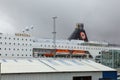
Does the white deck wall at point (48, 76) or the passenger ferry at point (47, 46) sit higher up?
the passenger ferry at point (47, 46)

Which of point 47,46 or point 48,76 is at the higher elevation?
point 47,46

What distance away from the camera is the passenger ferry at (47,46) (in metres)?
46.2

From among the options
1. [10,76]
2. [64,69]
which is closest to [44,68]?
[64,69]

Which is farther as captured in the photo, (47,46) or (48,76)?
(47,46)

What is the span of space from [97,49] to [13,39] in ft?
78.8

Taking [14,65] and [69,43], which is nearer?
[14,65]

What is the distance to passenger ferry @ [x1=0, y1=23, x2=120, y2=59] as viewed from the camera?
4619cm

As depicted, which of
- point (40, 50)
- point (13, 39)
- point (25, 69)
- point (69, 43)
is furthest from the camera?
point (69, 43)

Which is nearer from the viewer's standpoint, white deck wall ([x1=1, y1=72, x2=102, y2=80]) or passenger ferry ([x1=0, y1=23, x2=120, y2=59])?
white deck wall ([x1=1, y1=72, x2=102, y2=80])

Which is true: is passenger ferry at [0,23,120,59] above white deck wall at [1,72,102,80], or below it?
above

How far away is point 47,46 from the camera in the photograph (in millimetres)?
55062

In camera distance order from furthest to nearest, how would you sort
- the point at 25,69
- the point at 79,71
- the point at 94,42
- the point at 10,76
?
1. the point at 94,42
2. the point at 79,71
3. the point at 25,69
4. the point at 10,76

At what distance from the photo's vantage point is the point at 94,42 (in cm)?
6481

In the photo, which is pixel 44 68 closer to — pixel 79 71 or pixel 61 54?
pixel 79 71
